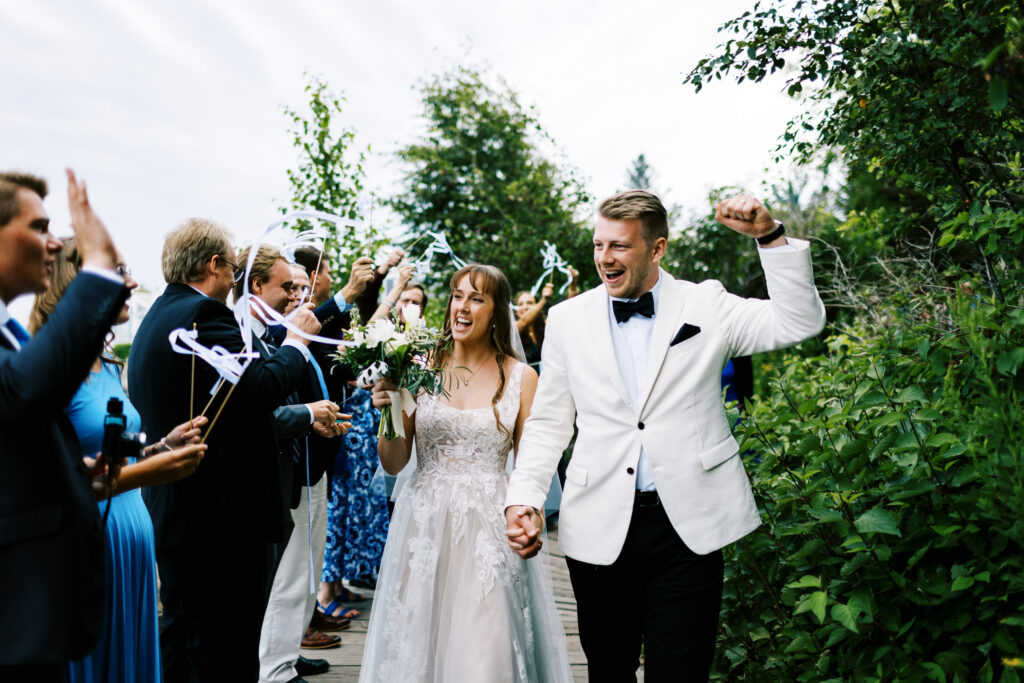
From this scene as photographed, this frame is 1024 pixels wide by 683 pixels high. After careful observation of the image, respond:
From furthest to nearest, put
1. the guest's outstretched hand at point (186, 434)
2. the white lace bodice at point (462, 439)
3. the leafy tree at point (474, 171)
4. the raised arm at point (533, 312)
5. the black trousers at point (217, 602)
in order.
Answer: the leafy tree at point (474, 171) → the raised arm at point (533, 312) → the white lace bodice at point (462, 439) → the black trousers at point (217, 602) → the guest's outstretched hand at point (186, 434)

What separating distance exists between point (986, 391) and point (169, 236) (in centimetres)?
302

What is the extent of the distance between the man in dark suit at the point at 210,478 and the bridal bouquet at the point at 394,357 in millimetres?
391

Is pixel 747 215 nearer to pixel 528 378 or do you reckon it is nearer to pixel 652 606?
pixel 652 606

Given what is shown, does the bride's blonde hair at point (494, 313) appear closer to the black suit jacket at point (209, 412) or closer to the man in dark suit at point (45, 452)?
the black suit jacket at point (209, 412)

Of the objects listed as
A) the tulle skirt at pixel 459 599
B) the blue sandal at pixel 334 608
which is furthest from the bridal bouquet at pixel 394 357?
the blue sandal at pixel 334 608

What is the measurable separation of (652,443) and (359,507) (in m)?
3.97

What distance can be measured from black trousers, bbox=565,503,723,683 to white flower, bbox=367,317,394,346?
120 centimetres

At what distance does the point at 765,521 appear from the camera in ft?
10.9

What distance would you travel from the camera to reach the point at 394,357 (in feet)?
10.3

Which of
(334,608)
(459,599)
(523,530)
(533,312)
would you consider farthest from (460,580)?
(533,312)

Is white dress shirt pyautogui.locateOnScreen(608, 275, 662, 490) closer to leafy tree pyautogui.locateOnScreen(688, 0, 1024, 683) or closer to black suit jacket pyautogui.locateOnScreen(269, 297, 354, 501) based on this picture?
leafy tree pyautogui.locateOnScreen(688, 0, 1024, 683)

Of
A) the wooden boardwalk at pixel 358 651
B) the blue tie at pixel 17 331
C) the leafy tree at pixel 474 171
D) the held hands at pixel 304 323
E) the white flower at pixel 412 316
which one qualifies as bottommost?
the wooden boardwalk at pixel 358 651

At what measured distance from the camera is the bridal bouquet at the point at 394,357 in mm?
3158

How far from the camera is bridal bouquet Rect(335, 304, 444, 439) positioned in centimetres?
316
